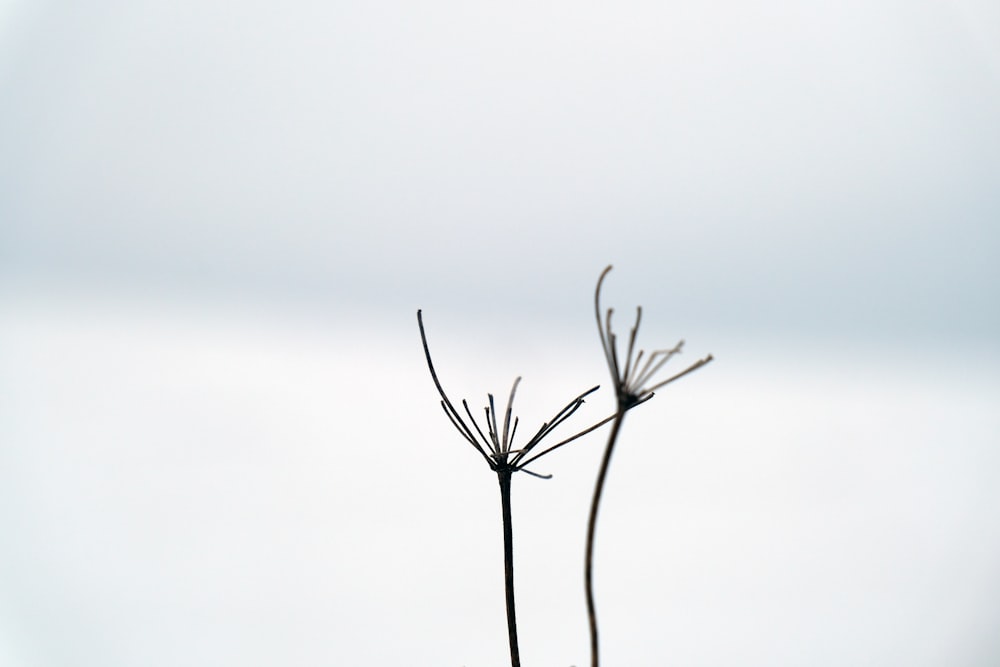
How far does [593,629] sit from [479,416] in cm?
54

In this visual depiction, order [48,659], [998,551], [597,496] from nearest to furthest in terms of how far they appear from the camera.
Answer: [597,496], [48,659], [998,551]

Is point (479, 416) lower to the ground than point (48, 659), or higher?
higher

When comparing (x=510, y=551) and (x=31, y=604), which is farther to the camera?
(x=31, y=604)

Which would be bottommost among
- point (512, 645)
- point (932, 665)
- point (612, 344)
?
point (932, 665)

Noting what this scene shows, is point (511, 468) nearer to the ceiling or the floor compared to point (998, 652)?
nearer to the ceiling

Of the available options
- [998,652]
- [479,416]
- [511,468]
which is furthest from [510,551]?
[998,652]

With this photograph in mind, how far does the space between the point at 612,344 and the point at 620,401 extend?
0.07ft

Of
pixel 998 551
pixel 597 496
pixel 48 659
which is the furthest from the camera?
pixel 998 551

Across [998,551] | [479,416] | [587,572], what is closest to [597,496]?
[587,572]

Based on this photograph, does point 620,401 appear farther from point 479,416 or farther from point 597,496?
point 479,416

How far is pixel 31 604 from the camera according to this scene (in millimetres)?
587

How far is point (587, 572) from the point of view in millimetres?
212

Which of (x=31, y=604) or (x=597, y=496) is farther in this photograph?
(x=31, y=604)

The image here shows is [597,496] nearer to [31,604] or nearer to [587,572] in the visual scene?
[587,572]
